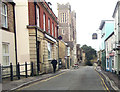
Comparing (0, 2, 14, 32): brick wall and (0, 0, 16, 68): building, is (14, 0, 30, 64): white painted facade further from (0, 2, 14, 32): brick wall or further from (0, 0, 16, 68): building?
(0, 2, 14, 32): brick wall

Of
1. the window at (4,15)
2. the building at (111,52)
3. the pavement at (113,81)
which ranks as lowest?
the pavement at (113,81)

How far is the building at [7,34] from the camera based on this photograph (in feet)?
37.7

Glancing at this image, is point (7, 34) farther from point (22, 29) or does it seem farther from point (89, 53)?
point (89, 53)

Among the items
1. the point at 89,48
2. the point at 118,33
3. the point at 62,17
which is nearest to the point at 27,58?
the point at 118,33

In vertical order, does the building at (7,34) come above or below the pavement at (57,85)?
above

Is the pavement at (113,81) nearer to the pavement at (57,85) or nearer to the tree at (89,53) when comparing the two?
the pavement at (57,85)

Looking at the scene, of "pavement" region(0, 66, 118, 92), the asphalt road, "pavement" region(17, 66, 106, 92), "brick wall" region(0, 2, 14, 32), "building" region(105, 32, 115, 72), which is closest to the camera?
"pavement" region(0, 66, 118, 92)

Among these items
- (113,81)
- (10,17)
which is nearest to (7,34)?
(10,17)

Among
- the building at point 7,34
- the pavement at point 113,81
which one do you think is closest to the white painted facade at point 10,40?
the building at point 7,34

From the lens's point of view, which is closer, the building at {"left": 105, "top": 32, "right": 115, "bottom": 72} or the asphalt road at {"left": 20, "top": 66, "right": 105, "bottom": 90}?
the asphalt road at {"left": 20, "top": 66, "right": 105, "bottom": 90}

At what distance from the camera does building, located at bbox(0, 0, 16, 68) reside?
11.5m

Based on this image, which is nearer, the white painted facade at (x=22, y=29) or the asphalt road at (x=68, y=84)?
the asphalt road at (x=68, y=84)

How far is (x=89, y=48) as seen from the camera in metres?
86.8

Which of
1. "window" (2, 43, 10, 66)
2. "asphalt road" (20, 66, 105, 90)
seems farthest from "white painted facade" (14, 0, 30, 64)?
"asphalt road" (20, 66, 105, 90)
